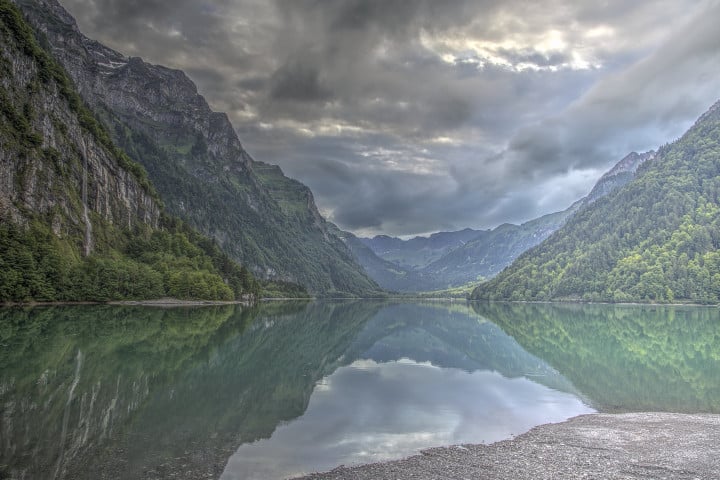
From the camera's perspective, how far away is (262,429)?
2544cm

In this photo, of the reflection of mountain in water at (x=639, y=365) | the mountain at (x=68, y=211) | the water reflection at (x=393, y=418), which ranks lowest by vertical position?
the water reflection at (x=393, y=418)

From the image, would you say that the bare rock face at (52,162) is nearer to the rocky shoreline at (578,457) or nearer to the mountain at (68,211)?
the mountain at (68,211)

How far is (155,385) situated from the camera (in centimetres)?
3303

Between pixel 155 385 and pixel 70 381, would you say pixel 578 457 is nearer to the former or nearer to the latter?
pixel 155 385

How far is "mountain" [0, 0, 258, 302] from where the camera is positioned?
102m

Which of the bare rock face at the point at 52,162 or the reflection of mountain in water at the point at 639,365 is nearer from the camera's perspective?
the reflection of mountain in water at the point at 639,365

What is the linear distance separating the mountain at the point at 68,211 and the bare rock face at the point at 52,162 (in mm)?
345

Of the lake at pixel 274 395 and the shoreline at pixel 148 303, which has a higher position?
the shoreline at pixel 148 303

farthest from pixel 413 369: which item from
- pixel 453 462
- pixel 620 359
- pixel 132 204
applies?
pixel 132 204

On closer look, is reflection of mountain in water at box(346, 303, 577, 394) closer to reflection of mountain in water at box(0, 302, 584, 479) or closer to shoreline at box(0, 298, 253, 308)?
reflection of mountain in water at box(0, 302, 584, 479)

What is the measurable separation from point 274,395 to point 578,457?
20.1 meters

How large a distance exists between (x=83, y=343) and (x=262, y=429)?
3298 cm

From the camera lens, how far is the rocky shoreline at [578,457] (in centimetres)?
1830

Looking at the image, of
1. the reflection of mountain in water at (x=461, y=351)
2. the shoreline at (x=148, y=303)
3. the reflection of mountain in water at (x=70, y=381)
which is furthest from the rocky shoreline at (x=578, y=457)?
the shoreline at (x=148, y=303)
